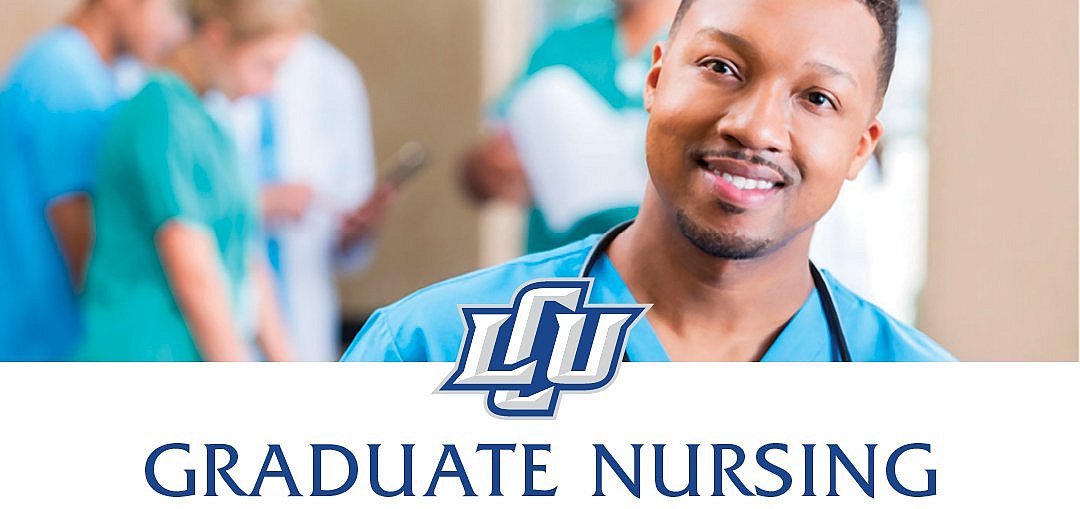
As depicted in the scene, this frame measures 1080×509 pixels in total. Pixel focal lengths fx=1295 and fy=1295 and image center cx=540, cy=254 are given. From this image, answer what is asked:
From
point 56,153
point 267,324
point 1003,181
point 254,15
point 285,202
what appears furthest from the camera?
point 285,202

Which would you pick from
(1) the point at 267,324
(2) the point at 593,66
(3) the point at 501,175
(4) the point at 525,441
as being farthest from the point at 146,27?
(4) the point at 525,441

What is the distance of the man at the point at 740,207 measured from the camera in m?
0.86

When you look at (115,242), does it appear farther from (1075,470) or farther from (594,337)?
(1075,470)

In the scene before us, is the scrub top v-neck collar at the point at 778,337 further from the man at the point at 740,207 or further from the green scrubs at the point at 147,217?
the green scrubs at the point at 147,217

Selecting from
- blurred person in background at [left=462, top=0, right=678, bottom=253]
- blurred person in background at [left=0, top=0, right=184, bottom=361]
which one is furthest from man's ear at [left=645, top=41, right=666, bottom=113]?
blurred person in background at [left=0, top=0, right=184, bottom=361]

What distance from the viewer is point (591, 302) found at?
3.20 ft

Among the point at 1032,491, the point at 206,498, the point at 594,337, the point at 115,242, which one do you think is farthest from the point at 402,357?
the point at 115,242

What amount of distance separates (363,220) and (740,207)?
1315mm

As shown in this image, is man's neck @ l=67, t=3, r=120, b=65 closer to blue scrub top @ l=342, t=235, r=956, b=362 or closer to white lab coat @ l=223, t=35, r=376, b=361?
white lab coat @ l=223, t=35, r=376, b=361

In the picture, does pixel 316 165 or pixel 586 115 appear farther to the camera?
pixel 316 165

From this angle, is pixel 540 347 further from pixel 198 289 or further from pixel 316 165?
pixel 316 165

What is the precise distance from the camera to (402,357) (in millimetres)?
967

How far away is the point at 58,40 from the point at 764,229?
1.36m

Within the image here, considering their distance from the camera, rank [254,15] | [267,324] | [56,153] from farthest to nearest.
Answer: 1. [254,15]
2. [56,153]
3. [267,324]
